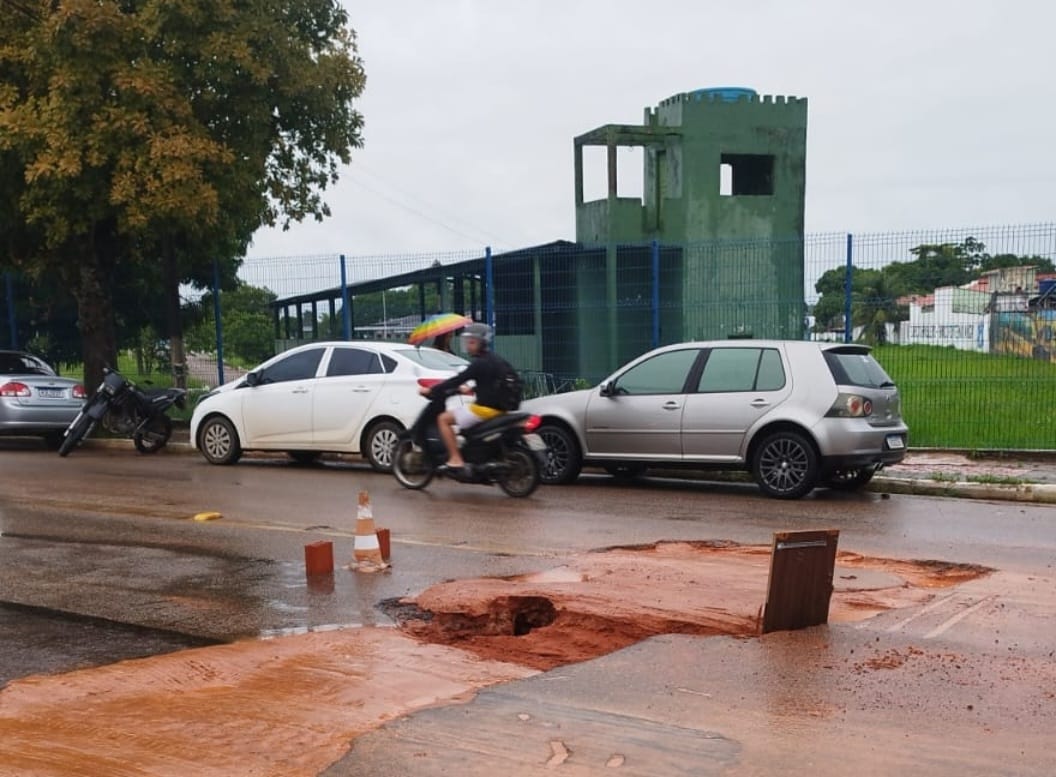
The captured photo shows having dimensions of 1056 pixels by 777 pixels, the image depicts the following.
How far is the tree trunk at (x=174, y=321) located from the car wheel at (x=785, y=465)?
11684 mm

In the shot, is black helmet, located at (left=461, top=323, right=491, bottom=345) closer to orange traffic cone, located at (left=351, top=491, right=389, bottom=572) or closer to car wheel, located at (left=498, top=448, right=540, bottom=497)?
car wheel, located at (left=498, top=448, right=540, bottom=497)

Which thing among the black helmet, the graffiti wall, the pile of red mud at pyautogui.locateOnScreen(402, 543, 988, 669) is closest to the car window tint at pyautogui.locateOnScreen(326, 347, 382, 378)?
the black helmet

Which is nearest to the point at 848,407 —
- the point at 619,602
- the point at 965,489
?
the point at 965,489

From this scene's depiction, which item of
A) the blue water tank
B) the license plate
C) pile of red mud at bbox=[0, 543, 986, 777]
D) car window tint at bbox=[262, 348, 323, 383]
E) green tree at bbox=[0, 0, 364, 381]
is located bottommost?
pile of red mud at bbox=[0, 543, 986, 777]

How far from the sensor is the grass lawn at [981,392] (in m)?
13.3

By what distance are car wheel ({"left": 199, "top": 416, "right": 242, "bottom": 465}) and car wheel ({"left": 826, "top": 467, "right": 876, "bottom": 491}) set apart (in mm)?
7688

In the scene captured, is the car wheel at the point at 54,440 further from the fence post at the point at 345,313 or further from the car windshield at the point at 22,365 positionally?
the fence post at the point at 345,313

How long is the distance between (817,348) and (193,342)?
42.2ft

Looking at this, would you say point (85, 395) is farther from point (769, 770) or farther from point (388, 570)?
point (769, 770)

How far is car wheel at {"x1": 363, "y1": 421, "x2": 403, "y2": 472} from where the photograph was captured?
1337 cm

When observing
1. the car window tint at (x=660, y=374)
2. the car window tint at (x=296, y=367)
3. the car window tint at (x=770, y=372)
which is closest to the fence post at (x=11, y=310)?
the car window tint at (x=296, y=367)

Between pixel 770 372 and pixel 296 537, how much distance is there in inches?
202

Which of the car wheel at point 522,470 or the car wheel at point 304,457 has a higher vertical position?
the car wheel at point 522,470

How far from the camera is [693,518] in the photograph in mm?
9734
